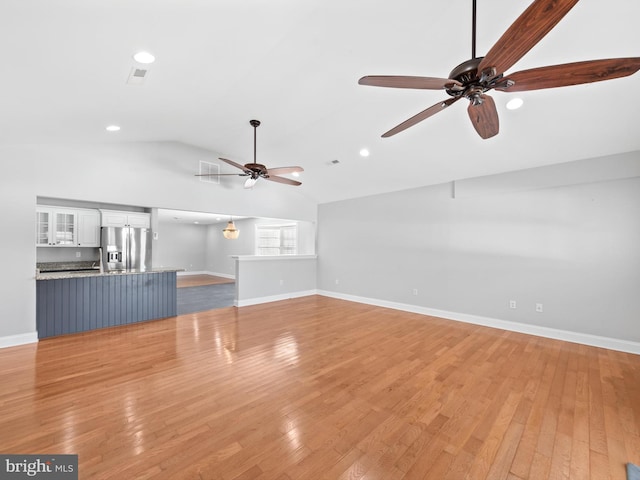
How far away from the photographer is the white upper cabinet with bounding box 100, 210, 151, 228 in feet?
16.0

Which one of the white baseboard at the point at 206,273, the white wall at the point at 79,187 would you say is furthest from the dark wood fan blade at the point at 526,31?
the white baseboard at the point at 206,273

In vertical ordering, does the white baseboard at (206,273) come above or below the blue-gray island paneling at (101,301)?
below

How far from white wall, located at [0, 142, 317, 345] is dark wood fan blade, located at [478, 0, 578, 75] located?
5.18 metres

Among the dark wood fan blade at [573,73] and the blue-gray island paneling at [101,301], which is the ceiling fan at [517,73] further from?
the blue-gray island paneling at [101,301]

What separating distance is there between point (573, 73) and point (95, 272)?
6334 millimetres

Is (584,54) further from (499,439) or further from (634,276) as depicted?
(499,439)

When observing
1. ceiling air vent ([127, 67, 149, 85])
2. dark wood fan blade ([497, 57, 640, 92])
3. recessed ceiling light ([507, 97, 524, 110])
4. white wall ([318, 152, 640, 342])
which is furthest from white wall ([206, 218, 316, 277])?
dark wood fan blade ([497, 57, 640, 92])

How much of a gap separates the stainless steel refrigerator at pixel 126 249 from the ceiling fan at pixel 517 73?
16.7ft

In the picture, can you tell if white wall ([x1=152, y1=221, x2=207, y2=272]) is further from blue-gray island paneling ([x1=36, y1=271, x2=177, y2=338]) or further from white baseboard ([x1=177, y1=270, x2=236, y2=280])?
blue-gray island paneling ([x1=36, y1=271, x2=177, y2=338])

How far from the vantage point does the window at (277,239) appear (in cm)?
855

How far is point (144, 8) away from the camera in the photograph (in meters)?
1.67

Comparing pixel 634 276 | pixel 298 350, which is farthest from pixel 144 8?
pixel 634 276

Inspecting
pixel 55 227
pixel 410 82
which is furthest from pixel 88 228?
pixel 410 82

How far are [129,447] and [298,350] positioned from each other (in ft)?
6.61
